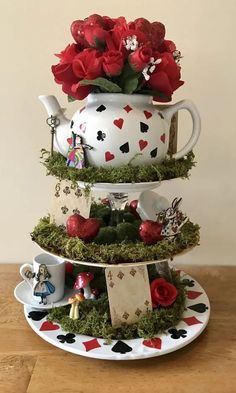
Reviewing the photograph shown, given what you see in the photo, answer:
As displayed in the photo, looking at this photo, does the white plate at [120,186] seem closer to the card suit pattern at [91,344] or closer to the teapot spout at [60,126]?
the teapot spout at [60,126]

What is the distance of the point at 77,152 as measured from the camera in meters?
0.71

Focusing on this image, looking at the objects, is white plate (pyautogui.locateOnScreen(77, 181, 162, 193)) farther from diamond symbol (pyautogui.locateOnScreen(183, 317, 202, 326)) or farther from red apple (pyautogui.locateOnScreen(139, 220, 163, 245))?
diamond symbol (pyautogui.locateOnScreen(183, 317, 202, 326))

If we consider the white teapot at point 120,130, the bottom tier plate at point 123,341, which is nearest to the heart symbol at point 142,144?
the white teapot at point 120,130

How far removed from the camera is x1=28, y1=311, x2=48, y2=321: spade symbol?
81cm

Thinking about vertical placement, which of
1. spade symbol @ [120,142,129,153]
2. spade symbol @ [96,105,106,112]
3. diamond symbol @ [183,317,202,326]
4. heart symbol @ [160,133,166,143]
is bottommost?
diamond symbol @ [183,317,202,326]

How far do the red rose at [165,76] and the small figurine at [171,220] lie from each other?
0.64ft

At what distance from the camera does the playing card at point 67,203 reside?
2.56 feet

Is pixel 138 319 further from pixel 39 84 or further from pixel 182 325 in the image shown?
pixel 39 84

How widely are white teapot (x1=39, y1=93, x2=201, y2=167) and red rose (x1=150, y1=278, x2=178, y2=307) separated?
0.23 m

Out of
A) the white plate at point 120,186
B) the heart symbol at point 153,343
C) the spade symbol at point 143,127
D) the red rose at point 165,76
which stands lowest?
the heart symbol at point 153,343

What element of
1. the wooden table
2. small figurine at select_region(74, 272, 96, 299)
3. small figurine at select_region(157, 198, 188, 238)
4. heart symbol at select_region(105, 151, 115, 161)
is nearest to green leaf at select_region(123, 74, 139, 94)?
heart symbol at select_region(105, 151, 115, 161)

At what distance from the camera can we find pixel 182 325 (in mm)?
792

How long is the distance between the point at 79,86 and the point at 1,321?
45 cm

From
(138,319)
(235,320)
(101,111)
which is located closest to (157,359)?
(138,319)
